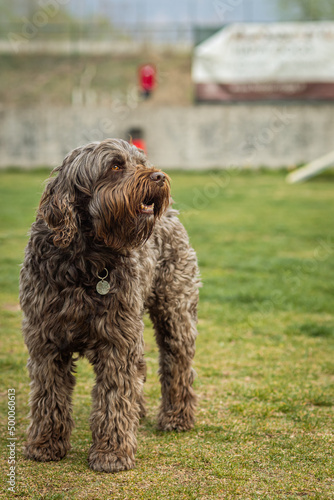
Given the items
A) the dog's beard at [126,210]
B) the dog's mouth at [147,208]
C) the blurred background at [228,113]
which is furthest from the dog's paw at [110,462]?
the blurred background at [228,113]

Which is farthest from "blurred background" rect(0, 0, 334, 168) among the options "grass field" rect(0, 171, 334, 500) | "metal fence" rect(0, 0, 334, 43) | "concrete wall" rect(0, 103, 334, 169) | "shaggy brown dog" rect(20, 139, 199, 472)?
"shaggy brown dog" rect(20, 139, 199, 472)

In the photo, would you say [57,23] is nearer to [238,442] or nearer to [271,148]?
[271,148]

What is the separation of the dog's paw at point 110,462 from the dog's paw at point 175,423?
0.81m

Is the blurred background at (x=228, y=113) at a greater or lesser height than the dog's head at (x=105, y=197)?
lesser

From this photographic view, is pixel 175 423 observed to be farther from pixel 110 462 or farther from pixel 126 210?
pixel 126 210

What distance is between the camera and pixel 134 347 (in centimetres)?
425

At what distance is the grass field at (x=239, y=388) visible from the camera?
4012 mm

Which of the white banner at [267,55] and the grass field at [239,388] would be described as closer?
the grass field at [239,388]

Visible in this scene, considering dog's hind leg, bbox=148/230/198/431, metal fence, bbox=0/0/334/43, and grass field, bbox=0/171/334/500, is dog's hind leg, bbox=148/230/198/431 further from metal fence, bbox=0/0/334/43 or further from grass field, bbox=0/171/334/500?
metal fence, bbox=0/0/334/43

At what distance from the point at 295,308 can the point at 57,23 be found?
29.3m

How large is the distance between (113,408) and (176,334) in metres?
0.97

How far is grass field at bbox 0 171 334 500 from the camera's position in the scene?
13.2ft

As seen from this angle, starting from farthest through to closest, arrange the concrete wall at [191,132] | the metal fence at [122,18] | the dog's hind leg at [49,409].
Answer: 1. the metal fence at [122,18]
2. the concrete wall at [191,132]
3. the dog's hind leg at [49,409]

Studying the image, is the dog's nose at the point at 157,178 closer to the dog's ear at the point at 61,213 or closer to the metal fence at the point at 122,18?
the dog's ear at the point at 61,213
